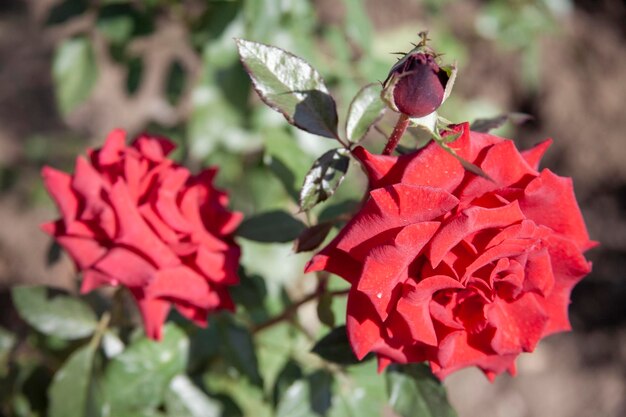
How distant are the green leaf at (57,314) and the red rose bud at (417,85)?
805 millimetres

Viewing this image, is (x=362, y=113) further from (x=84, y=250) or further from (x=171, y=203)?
(x=84, y=250)

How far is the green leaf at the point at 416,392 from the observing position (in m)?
1.01

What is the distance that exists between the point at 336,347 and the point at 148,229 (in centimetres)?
32

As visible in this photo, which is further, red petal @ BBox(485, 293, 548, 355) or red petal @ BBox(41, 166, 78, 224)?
red petal @ BBox(41, 166, 78, 224)

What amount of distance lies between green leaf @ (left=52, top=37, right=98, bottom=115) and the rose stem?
45.4 inches

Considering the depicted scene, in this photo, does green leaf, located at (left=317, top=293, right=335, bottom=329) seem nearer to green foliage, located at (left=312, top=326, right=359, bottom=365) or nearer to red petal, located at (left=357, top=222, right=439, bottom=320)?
green foliage, located at (left=312, top=326, right=359, bottom=365)

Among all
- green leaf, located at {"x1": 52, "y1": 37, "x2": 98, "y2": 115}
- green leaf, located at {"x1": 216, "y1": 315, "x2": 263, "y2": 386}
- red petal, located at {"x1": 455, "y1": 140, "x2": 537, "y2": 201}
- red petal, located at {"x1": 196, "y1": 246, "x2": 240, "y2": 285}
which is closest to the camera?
red petal, located at {"x1": 455, "y1": 140, "x2": 537, "y2": 201}

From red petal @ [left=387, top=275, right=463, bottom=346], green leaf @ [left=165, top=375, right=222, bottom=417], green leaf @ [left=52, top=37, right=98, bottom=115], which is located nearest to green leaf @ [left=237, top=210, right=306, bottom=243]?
red petal @ [left=387, top=275, right=463, bottom=346]

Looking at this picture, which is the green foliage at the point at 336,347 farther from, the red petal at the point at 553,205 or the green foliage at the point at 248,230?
the red petal at the point at 553,205

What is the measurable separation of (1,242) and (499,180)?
214 centimetres

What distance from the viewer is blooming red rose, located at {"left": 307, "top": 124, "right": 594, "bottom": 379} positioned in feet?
2.53

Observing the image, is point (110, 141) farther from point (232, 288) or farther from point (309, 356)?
point (309, 356)

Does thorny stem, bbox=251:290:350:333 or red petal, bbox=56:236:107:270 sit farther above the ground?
red petal, bbox=56:236:107:270

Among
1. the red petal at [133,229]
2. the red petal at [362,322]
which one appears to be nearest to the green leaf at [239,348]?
the red petal at [133,229]
